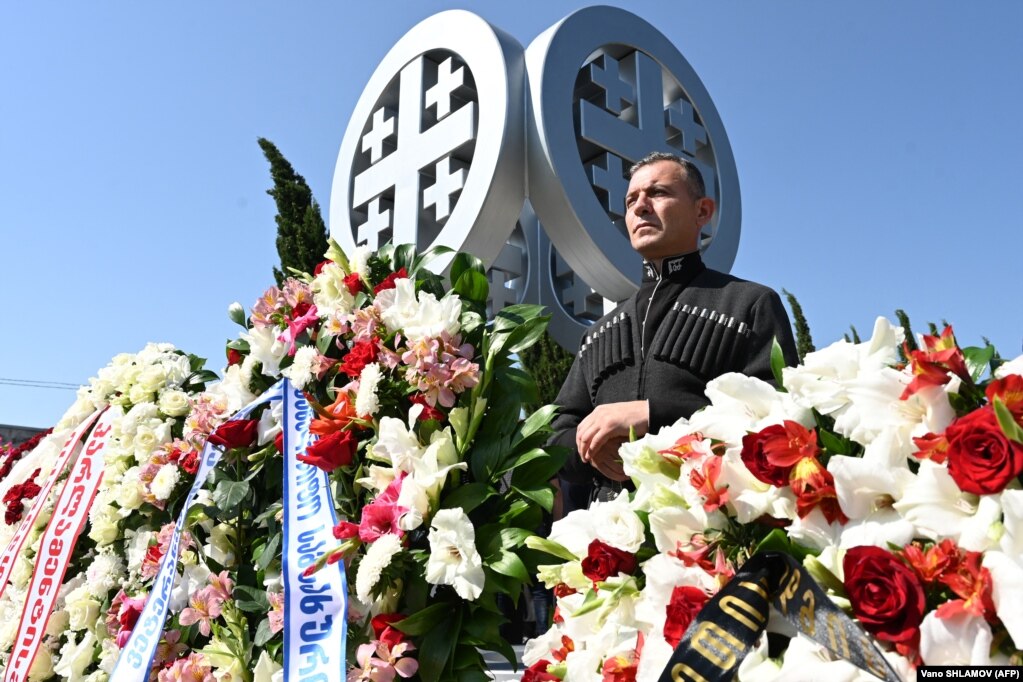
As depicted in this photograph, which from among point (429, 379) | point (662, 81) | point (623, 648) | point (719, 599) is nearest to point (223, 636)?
point (429, 379)

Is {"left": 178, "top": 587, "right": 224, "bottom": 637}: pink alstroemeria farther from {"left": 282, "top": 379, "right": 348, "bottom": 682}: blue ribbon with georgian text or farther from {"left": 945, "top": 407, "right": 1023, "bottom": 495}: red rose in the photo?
{"left": 945, "top": 407, "right": 1023, "bottom": 495}: red rose

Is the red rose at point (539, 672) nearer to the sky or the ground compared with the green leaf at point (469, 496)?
nearer to the ground

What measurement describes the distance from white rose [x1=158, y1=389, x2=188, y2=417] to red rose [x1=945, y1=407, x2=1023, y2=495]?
7.56ft

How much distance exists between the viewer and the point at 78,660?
2.51 meters

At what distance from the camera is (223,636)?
201cm

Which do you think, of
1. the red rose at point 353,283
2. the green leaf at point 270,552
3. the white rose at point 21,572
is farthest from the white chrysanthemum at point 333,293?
the white rose at point 21,572

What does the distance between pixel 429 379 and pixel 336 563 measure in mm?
424

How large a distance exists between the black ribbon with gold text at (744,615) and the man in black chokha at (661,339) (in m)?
0.67

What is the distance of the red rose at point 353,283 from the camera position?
7.09 ft

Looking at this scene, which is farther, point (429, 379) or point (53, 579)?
point (53, 579)

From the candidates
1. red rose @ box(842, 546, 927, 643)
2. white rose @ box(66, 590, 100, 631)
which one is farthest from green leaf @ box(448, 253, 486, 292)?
white rose @ box(66, 590, 100, 631)

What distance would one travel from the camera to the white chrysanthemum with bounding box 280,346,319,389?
206 cm

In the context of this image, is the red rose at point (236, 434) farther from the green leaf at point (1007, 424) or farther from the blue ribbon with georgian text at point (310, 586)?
the green leaf at point (1007, 424)

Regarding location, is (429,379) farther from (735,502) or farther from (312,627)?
(735,502)
